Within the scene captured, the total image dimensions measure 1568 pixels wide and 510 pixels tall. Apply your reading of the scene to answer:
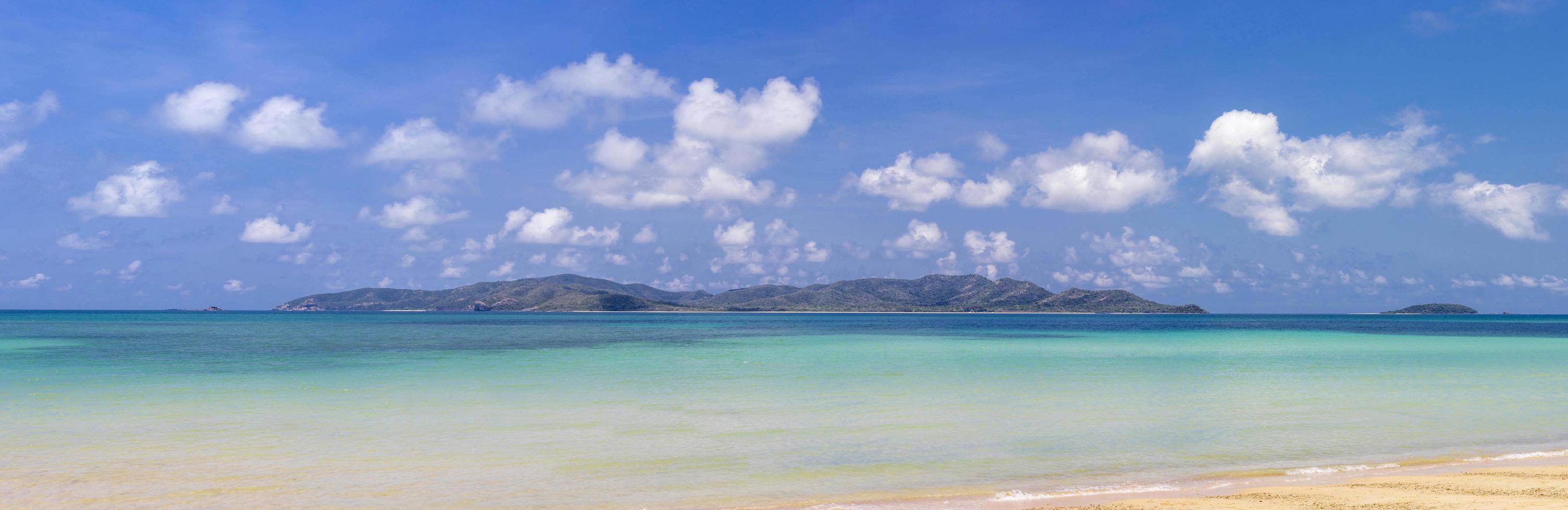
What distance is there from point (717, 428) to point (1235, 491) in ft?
28.6

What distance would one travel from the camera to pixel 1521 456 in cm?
1302

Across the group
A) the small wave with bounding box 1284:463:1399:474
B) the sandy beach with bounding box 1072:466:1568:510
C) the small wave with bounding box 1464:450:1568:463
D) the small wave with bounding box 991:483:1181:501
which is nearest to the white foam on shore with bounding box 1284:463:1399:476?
the small wave with bounding box 1284:463:1399:474

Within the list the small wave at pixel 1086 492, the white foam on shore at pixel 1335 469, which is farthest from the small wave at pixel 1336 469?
the small wave at pixel 1086 492

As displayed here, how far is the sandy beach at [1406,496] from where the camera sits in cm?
902

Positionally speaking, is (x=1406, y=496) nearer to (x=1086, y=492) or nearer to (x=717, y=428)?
(x=1086, y=492)

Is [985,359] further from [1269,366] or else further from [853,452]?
[853,452]

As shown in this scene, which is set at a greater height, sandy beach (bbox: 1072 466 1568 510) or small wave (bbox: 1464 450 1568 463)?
sandy beach (bbox: 1072 466 1568 510)

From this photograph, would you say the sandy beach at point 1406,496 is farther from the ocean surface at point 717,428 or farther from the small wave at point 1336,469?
the ocean surface at point 717,428

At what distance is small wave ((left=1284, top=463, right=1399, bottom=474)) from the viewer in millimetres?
11953

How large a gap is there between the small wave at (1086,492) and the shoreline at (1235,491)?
12mm

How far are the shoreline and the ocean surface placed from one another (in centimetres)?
11

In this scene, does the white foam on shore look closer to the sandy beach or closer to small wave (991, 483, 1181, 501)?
the sandy beach

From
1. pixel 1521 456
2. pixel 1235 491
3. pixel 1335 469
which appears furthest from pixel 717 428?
pixel 1521 456

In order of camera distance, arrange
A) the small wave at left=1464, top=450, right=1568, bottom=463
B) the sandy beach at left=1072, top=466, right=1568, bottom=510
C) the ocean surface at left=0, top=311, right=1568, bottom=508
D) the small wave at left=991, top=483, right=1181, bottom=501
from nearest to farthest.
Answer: the sandy beach at left=1072, top=466, right=1568, bottom=510 → the small wave at left=991, top=483, right=1181, bottom=501 → the ocean surface at left=0, top=311, right=1568, bottom=508 → the small wave at left=1464, top=450, right=1568, bottom=463
